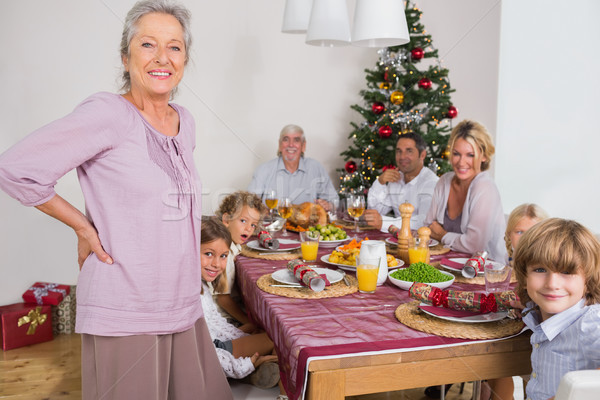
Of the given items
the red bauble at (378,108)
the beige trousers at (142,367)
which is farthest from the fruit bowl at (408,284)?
the red bauble at (378,108)

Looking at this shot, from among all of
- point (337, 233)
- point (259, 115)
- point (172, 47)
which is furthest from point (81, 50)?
point (172, 47)

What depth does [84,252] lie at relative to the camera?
1193 millimetres

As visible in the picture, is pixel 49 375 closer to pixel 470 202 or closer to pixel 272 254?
pixel 272 254

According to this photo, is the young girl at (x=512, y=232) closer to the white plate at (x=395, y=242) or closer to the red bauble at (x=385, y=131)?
the white plate at (x=395, y=242)

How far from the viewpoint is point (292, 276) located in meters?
1.66

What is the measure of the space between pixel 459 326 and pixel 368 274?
0.34m

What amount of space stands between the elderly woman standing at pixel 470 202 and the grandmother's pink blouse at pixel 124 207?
1361mm

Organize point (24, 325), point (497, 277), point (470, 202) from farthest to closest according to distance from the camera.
A: point (24, 325) → point (470, 202) → point (497, 277)

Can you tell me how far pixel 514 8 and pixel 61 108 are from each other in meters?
3.77

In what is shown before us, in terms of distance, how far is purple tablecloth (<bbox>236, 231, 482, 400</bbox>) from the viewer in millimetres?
1140

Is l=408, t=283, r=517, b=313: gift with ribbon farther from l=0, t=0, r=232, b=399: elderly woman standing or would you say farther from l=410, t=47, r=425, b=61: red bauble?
l=410, t=47, r=425, b=61: red bauble

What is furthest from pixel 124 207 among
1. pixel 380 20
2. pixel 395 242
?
pixel 380 20

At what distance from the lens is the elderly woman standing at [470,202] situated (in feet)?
7.16

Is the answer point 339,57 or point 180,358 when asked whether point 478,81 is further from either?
point 180,358
